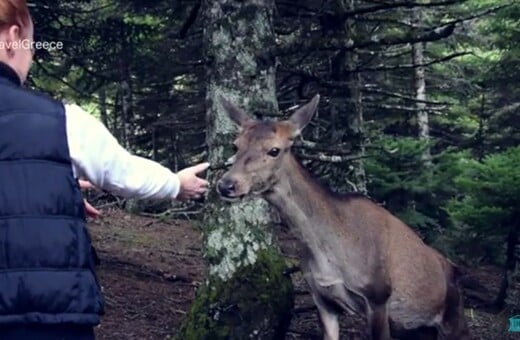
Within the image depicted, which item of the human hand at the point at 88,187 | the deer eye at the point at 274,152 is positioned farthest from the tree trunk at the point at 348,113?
the human hand at the point at 88,187

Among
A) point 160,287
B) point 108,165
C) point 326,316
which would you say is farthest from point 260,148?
point 160,287

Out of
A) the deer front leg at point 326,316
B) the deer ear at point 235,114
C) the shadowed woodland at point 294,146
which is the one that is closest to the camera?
the deer ear at point 235,114

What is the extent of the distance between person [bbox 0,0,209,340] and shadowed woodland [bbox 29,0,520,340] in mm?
5033

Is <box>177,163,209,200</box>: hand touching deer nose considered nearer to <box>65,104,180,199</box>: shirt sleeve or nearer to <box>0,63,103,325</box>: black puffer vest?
<box>65,104,180,199</box>: shirt sleeve

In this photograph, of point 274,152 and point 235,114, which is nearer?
point 274,152

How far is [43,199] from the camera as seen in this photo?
3680 millimetres

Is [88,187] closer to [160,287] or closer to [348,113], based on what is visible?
[160,287]

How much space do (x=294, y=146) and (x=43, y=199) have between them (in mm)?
5479

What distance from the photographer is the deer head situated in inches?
314

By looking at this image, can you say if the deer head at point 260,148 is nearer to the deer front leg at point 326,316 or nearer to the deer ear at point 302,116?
the deer ear at point 302,116

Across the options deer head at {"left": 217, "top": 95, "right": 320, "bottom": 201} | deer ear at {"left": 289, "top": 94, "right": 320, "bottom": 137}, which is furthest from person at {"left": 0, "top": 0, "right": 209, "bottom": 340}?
deer ear at {"left": 289, "top": 94, "right": 320, "bottom": 137}

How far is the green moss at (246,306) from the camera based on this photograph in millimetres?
9047

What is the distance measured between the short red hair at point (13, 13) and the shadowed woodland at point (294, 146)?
5.08 meters

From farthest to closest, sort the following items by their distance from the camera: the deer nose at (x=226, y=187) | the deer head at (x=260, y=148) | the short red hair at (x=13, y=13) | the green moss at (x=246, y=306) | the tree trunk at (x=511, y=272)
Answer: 1. the tree trunk at (x=511, y=272)
2. the green moss at (x=246, y=306)
3. the deer head at (x=260, y=148)
4. the deer nose at (x=226, y=187)
5. the short red hair at (x=13, y=13)
